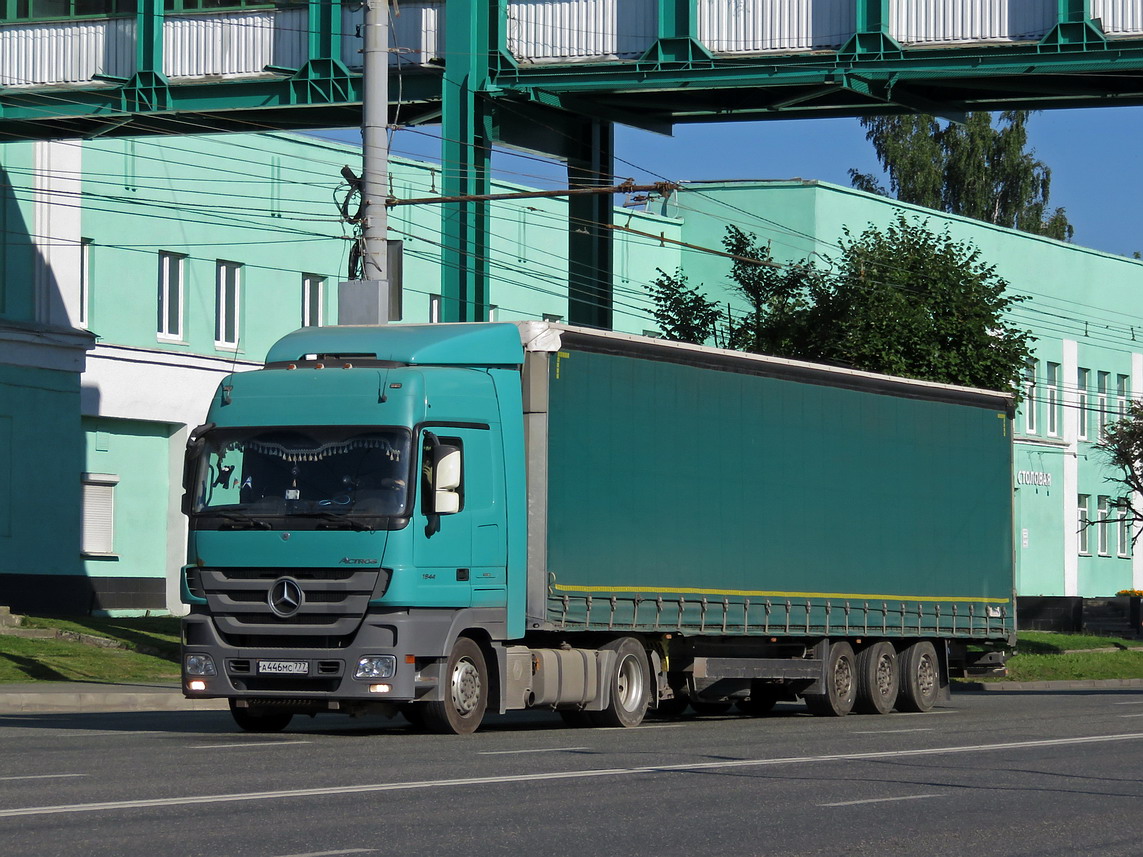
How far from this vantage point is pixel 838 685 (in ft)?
76.6

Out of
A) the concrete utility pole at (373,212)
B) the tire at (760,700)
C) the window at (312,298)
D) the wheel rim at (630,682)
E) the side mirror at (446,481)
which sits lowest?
the tire at (760,700)

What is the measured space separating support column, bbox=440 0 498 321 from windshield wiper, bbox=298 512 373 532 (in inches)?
473

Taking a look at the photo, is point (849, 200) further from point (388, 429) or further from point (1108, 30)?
point (388, 429)

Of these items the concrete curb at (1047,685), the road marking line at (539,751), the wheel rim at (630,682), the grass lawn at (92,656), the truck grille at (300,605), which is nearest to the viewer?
the road marking line at (539,751)

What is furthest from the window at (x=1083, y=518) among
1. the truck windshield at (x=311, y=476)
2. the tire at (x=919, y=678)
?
the truck windshield at (x=311, y=476)

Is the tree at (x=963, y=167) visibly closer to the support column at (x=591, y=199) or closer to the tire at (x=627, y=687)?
the support column at (x=591, y=199)

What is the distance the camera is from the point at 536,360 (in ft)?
62.5

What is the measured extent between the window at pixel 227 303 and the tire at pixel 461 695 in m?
27.2

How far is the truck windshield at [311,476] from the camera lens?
1759cm

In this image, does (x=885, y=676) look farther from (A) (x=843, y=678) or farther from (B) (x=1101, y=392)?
(B) (x=1101, y=392)

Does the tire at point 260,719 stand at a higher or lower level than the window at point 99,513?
lower

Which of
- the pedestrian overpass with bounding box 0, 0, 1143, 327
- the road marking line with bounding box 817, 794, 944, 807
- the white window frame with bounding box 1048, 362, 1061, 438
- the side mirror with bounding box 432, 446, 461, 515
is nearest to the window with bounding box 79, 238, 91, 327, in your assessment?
the pedestrian overpass with bounding box 0, 0, 1143, 327

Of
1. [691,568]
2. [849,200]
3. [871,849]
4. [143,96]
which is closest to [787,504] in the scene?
[691,568]

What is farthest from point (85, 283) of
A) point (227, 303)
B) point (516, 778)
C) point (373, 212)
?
point (516, 778)
